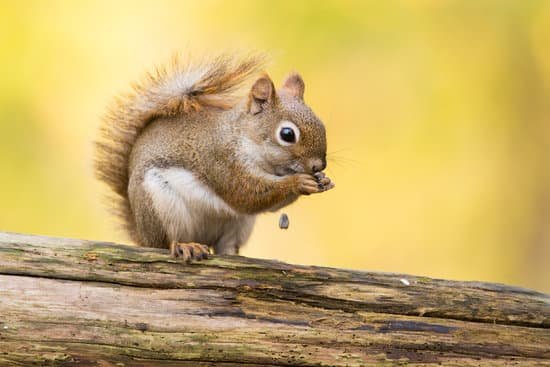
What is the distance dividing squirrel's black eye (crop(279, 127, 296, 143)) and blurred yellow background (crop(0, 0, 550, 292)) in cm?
222

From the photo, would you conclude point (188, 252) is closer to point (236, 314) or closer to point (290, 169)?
point (236, 314)

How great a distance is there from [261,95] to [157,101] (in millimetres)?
411

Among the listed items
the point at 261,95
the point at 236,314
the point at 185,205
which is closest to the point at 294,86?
the point at 261,95

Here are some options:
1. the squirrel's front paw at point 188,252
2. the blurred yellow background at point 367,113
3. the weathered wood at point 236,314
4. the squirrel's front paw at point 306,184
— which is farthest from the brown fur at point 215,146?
the blurred yellow background at point 367,113

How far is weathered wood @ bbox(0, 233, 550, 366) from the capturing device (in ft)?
7.69

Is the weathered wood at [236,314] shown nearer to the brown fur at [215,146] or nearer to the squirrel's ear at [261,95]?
the brown fur at [215,146]

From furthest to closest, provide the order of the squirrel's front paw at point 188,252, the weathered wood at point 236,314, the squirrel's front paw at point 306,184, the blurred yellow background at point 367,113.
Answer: the blurred yellow background at point 367,113, the squirrel's front paw at point 306,184, the squirrel's front paw at point 188,252, the weathered wood at point 236,314

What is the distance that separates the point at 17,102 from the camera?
197 inches

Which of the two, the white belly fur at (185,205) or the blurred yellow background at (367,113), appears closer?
the white belly fur at (185,205)

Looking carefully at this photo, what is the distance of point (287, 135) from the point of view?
9.27 ft

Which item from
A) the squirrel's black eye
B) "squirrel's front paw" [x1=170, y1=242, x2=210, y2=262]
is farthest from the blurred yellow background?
"squirrel's front paw" [x1=170, y1=242, x2=210, y2=262]

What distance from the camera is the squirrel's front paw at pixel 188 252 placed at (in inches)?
101

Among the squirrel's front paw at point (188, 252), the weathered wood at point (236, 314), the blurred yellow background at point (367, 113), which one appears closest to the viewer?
the weathered wood at point (236, 314)

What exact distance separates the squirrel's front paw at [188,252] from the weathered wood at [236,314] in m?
0.03
